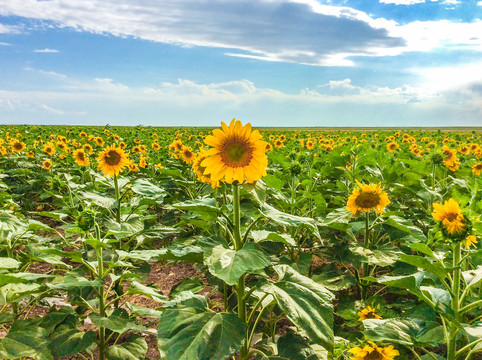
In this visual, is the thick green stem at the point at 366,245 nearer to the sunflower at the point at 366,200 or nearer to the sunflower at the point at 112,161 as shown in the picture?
the sunflower at the point at 366,200

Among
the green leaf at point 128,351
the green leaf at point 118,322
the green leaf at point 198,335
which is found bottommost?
the green leaf at point 128,351

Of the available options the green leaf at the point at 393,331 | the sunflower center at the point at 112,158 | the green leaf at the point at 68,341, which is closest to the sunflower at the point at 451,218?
the green leaf at the point at 393,331

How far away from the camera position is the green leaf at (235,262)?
62.3 inches

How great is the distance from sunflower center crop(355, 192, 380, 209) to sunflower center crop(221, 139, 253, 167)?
160 centimetres

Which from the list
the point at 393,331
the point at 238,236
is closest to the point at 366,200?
the point at 393,331

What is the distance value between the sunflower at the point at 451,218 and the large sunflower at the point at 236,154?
2.92ft

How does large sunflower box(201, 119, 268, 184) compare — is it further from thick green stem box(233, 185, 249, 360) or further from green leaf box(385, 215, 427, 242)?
green leaf box(385, 215, 427, 242)

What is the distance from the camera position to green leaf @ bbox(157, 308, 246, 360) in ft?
5.29

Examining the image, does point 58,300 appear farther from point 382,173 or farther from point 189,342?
point 382,173

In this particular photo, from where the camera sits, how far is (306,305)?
1.70 metres

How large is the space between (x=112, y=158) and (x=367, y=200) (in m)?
2.50

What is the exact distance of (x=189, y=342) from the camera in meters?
1.65

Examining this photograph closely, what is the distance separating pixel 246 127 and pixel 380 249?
6.12ft

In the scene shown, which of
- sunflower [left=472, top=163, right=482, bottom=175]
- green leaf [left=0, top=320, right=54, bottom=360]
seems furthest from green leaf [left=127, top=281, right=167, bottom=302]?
sunflower [left=472, top=163, right=482, bottom=175]
